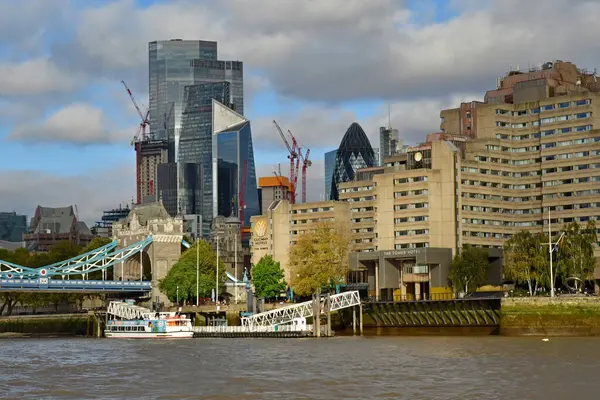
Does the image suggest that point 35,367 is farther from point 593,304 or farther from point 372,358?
point 593,304

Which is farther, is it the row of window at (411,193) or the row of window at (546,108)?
the row of window at (411,193)

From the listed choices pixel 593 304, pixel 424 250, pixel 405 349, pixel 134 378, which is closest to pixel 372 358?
pixel 405 349

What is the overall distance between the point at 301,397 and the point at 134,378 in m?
17.5

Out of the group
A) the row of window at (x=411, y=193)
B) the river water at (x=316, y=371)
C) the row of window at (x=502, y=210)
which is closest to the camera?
the river water at (x=316, y=371)

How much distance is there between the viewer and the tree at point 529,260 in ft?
490

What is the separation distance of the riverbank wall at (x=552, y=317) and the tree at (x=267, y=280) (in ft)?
204

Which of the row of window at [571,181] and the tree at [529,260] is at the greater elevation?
the row of window at [571,181]

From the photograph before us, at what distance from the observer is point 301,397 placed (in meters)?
69.0

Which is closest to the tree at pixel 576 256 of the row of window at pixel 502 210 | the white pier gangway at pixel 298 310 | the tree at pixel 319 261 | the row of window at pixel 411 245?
the white pier gangway at pixel 298 310

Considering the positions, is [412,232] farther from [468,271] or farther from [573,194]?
[573,194]

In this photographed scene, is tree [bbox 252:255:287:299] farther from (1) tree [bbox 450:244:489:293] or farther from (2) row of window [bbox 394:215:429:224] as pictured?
(1) tree [bbox 450:244:489:293]

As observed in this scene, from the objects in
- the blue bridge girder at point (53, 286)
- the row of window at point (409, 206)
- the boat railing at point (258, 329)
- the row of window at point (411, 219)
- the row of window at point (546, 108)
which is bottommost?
the boat railing at point (258, 329)

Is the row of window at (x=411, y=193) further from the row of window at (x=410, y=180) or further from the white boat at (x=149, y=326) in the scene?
the white boat at (x=149, y=326)

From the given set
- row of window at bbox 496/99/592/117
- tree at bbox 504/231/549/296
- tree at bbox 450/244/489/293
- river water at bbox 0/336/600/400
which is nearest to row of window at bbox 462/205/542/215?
row of window at bbox 496/99/592/117
